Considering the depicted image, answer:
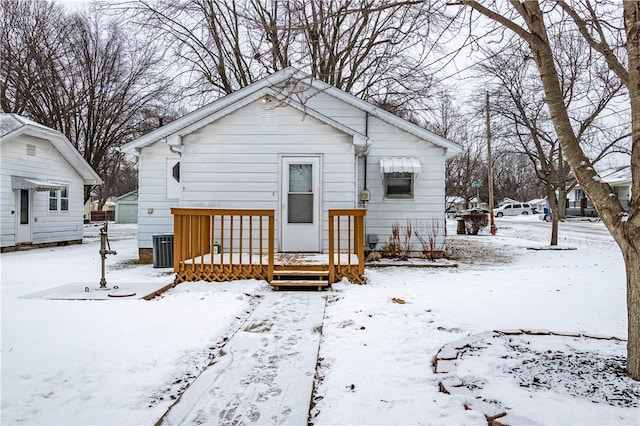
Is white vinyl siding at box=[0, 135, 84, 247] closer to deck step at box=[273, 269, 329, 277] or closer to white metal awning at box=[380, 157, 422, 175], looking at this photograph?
deck step at box=[273, 269, 329, 277]

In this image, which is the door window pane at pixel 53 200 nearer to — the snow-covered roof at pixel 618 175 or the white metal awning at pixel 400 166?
the white metal awning at pixel 400 166

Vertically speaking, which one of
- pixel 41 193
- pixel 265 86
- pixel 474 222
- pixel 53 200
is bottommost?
pixel 474 222

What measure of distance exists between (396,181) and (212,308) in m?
6.41

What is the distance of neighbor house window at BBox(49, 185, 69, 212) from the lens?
1577cm

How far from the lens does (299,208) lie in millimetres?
8828

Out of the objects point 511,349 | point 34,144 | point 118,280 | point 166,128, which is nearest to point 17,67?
A: point 34,144

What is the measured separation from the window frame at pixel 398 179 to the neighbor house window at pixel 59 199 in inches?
460

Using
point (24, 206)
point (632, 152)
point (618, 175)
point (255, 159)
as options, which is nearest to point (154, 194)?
point (255, 159)

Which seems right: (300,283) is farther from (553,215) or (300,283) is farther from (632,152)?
(553,215)

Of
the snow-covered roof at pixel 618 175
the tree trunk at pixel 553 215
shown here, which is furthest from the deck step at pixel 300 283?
the snow-covered roof at pixel 618 175

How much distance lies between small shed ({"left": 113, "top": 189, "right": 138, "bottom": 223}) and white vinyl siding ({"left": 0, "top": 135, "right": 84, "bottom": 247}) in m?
19.4

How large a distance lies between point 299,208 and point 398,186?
3081 millimetres

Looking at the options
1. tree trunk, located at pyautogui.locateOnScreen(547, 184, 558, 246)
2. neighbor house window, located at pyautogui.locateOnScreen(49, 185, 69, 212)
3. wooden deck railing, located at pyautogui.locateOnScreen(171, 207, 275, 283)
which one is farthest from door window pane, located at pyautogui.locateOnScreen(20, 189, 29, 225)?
tree trunk, located at pyautogui.locateOnScreen(547, 184, 558, 246)

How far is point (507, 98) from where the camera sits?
47.1 ft
